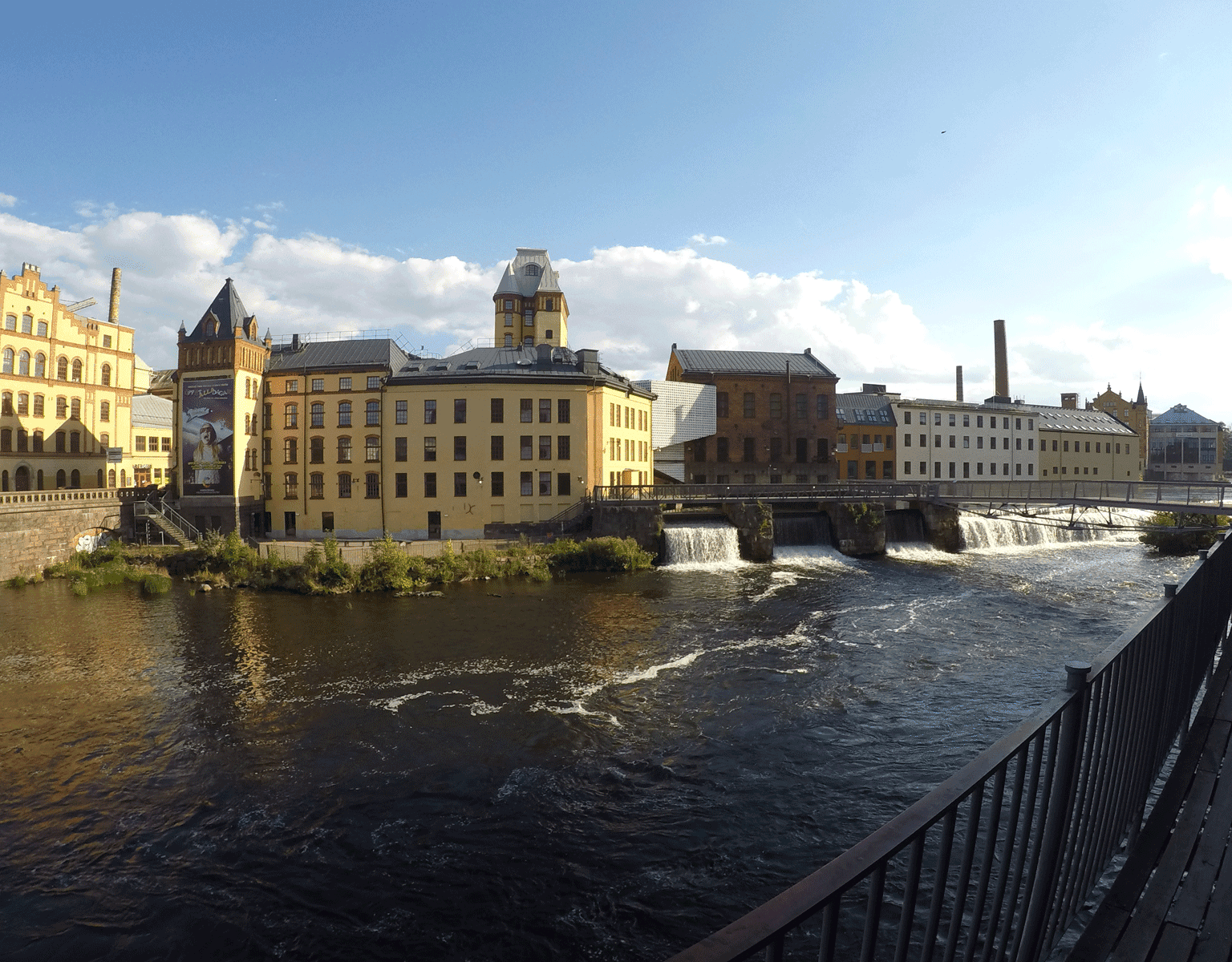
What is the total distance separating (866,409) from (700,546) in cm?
4044

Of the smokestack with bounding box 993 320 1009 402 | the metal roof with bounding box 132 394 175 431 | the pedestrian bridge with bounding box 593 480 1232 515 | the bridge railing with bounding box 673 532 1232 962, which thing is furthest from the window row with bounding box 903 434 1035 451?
the bridge railing with bounding box 673 532 1232 962

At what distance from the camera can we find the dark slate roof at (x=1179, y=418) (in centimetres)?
13450

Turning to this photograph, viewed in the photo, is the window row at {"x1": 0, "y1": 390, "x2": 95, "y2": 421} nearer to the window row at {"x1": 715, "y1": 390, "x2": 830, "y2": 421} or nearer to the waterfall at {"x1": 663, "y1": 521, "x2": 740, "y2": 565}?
the waterfall at {"x1": 663, "y1": 521, "x2": 740, "y2": 565}

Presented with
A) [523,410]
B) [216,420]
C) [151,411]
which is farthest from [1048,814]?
[151,411]

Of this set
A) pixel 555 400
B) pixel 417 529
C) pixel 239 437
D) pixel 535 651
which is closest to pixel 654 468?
pixel 555 400

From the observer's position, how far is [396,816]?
1330 cm

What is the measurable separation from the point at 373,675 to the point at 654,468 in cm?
4221

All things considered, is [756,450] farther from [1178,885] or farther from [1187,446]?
[1187,446]

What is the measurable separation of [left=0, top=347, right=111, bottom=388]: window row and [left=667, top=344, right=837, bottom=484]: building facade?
46542mm

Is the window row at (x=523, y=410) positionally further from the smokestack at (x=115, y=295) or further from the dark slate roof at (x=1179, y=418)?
the dark slate roof at (x=1179, y=418)

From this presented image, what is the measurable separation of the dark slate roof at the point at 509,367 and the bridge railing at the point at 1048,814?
43.1m

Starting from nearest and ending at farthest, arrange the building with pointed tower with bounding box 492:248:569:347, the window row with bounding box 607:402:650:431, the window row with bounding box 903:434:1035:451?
the window row with bounding box 607:402:650:431, the window row with bounding box 903:434:1035:451, the building with pointed tower with bounding box 492:248:569:347

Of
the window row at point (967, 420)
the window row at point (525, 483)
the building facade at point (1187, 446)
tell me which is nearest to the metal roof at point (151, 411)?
the window row at point (525, 483)

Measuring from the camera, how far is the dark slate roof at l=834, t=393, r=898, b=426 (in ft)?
242
